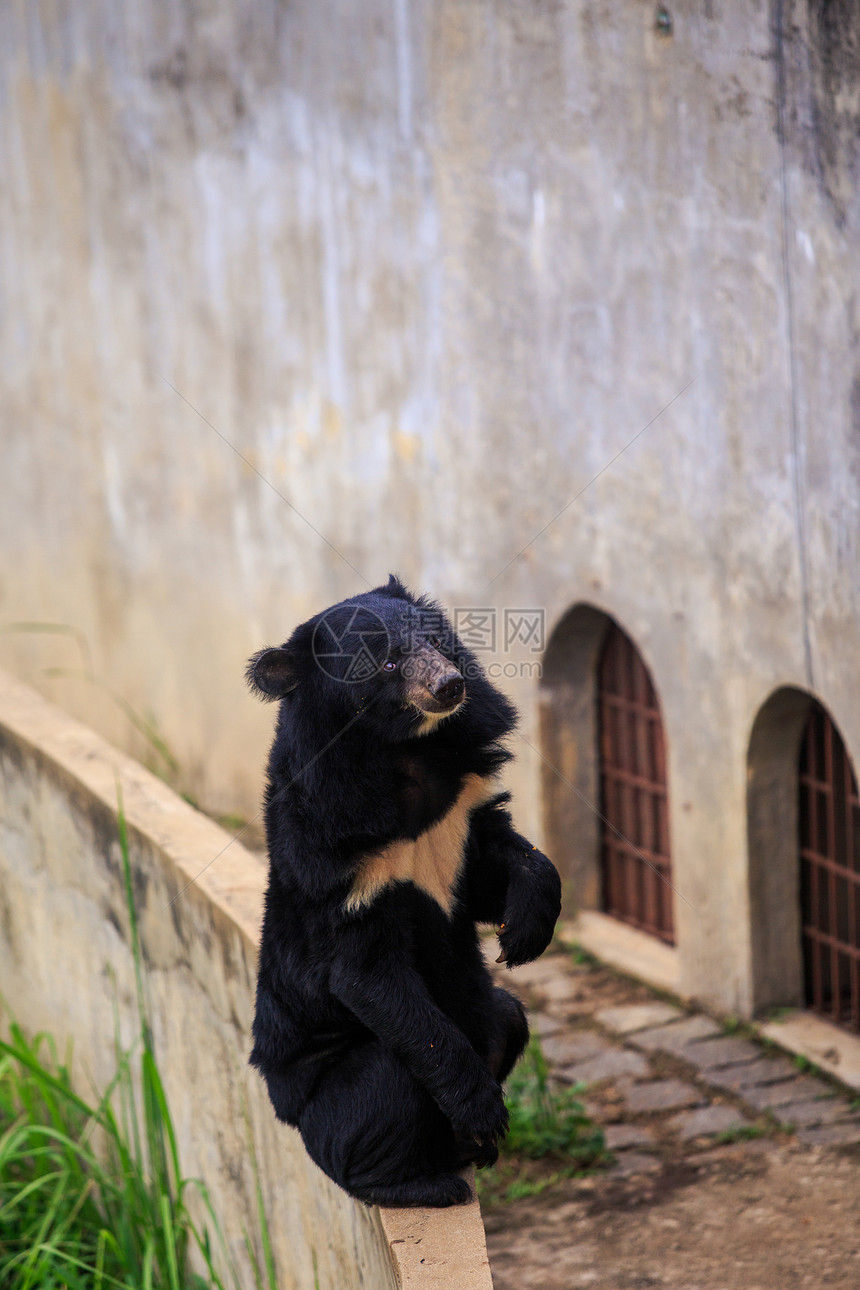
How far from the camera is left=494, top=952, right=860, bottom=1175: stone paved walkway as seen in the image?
5055 millimetres

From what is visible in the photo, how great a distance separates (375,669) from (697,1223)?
265 centimetres

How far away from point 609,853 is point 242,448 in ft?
9.82

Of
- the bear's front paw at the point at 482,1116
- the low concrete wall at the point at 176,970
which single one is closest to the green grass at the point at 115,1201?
the low concrete wall at the point at 176,970

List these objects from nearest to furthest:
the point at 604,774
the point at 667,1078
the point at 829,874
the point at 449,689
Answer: the point at 449,689 → the point at 667,1078 → the point at 829,874 → the point at 604,774

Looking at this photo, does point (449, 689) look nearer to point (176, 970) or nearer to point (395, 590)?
point (395, 590)

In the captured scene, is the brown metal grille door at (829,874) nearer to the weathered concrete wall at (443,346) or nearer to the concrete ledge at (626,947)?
the weathered concrete wall at (443,346)

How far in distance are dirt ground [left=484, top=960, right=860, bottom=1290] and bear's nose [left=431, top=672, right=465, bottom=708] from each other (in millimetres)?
2387

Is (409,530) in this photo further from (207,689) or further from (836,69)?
(836,69)

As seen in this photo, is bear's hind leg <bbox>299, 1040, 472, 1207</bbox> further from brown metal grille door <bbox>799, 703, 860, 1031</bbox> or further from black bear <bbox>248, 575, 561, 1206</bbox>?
brown metal grille door <bbox>799, 703, 860, 1031</bbox>

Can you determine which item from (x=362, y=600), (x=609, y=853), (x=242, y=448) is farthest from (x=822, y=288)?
(x=242, y=448)

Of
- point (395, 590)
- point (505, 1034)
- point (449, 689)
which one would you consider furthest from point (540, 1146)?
point (449, 689)

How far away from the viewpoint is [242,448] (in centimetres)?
784

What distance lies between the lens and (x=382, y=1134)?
9.23 ft

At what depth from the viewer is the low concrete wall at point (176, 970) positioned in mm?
3123
